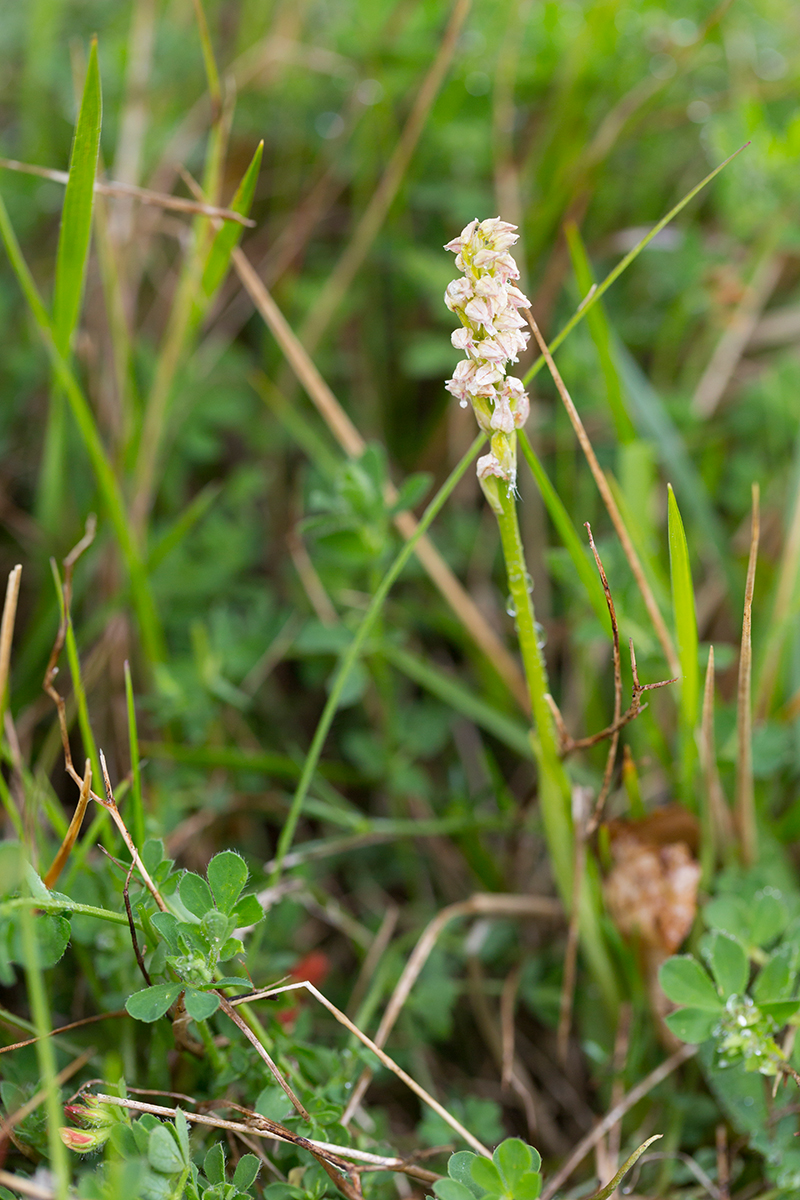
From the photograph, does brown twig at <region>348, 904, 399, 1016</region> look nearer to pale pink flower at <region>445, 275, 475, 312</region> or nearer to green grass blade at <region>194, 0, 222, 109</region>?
pale pink flower at <region>445, 275, 475, 312</region>

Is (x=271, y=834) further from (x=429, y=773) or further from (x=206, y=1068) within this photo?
(x=206, y=1068)

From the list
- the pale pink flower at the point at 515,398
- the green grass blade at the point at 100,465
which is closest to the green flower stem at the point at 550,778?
the pale pink flower at the point at 515,398

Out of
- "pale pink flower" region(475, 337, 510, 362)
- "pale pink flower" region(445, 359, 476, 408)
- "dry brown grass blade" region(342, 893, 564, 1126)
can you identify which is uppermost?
"pale pink flower" region(475, 337, 510, 362)

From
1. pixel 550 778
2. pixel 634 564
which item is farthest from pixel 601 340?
pixel 550 778

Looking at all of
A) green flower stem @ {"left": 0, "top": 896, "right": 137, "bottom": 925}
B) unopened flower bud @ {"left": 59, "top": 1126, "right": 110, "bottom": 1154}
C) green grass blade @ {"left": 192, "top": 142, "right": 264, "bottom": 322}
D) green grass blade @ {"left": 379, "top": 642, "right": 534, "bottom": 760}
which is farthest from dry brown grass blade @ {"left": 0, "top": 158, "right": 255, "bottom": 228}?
unopened flower bud @ {"left": 59, "top": 1126, "right": 110, "bottom": 1154}

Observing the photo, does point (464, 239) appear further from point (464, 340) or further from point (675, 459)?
point (675, 459)
